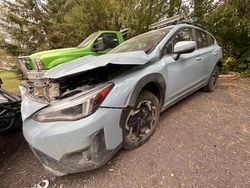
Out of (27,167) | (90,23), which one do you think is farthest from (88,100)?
(90,23)

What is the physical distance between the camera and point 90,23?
9852 mm

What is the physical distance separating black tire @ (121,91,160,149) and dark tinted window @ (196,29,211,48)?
194 cm

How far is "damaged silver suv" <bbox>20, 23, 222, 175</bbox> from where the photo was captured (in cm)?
165

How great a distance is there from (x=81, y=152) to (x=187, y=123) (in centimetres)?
190

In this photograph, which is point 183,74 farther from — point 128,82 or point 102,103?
point 102,103

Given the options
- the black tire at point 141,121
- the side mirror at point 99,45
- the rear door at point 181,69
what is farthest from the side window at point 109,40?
the black tire at point 141,121

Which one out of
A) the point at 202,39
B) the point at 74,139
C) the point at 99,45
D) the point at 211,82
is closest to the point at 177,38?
the point at 202,39

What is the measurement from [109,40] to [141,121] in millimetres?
5289

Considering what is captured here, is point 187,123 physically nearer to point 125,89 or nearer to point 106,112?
point 125,89

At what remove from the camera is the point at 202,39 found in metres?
3.74

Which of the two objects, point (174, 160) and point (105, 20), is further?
point (105, 20)

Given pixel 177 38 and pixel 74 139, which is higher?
pixel 177 38

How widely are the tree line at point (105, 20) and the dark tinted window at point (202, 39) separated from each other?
9.19 feet

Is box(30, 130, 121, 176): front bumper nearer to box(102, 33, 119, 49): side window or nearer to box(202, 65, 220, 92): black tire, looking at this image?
box(202, 65, 220, 92): black tire
